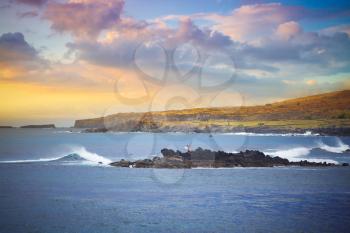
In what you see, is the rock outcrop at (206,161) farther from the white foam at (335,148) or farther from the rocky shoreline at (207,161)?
the white foam at (335,148)

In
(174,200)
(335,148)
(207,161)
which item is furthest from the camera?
(335,148)

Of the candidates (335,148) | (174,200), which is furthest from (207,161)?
(335,148)

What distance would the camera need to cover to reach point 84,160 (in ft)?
251

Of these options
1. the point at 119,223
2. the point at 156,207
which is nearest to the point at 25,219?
the point at 119,223

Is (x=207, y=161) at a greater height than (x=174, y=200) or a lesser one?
greater

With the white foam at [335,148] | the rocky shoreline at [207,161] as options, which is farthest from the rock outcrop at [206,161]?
the white foam at [335,148]

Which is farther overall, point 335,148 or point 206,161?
point 335,148

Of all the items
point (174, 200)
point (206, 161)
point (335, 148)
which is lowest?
point (174, 200)

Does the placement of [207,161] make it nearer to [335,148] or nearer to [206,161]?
[206,161]

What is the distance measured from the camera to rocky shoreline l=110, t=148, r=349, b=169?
6394cm

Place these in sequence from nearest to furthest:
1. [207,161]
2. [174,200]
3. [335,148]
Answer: [174,200] → [207,161] → [335,148]

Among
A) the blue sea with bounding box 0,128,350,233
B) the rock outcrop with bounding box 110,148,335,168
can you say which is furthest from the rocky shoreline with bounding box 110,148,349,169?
the blue sea with bounding box 0,128,350,233

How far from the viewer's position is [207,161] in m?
66.9

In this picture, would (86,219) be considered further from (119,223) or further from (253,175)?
(253,175)
